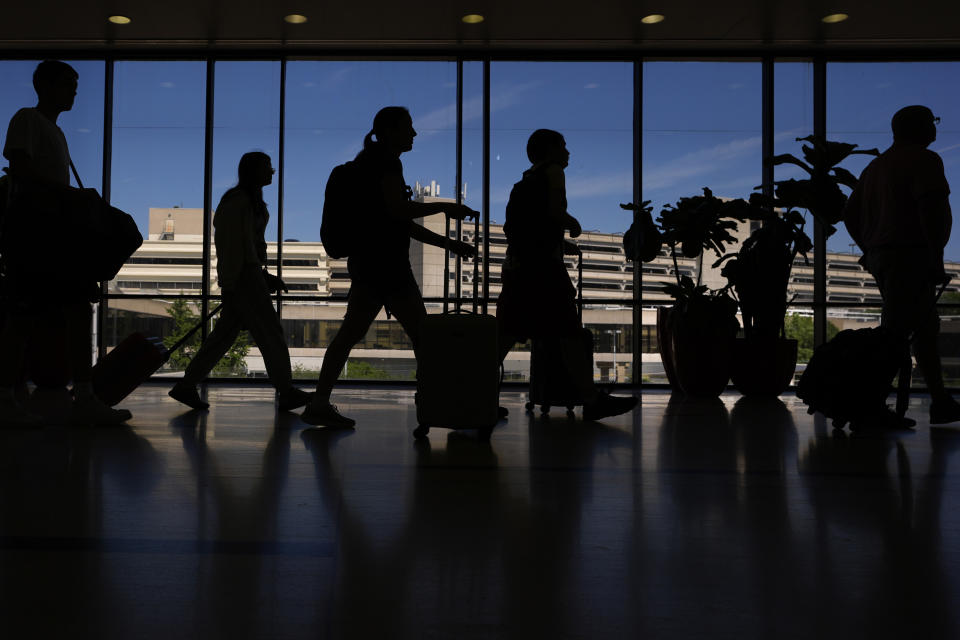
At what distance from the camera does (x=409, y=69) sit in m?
7.36

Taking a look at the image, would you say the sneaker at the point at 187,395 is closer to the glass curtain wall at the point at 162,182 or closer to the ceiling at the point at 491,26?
the glass curtain wall at the point at 162,182

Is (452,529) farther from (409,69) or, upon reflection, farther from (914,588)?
(409,69)

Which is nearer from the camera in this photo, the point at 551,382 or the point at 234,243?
the point at 234,243

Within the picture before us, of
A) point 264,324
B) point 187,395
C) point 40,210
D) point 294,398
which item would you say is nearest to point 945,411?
point 294,398

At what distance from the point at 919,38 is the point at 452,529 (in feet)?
23.1

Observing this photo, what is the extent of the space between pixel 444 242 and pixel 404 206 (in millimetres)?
223

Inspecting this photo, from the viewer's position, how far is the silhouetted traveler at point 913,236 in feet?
11.7

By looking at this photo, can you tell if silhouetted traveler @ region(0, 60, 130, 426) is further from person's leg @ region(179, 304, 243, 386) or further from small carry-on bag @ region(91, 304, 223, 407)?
person's leg @ region(179, 304, 243, 386)

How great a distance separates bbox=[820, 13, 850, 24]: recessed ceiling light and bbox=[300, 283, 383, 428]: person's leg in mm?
4906

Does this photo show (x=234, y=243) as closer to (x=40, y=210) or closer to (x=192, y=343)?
(x=40, y=210)

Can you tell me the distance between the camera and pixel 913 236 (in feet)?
11.9

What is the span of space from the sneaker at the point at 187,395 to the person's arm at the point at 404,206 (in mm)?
1752

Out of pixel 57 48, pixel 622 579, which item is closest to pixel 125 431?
pixel 622 579

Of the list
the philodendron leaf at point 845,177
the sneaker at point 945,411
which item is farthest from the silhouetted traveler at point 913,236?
the philodendron leaf at point 845,177
